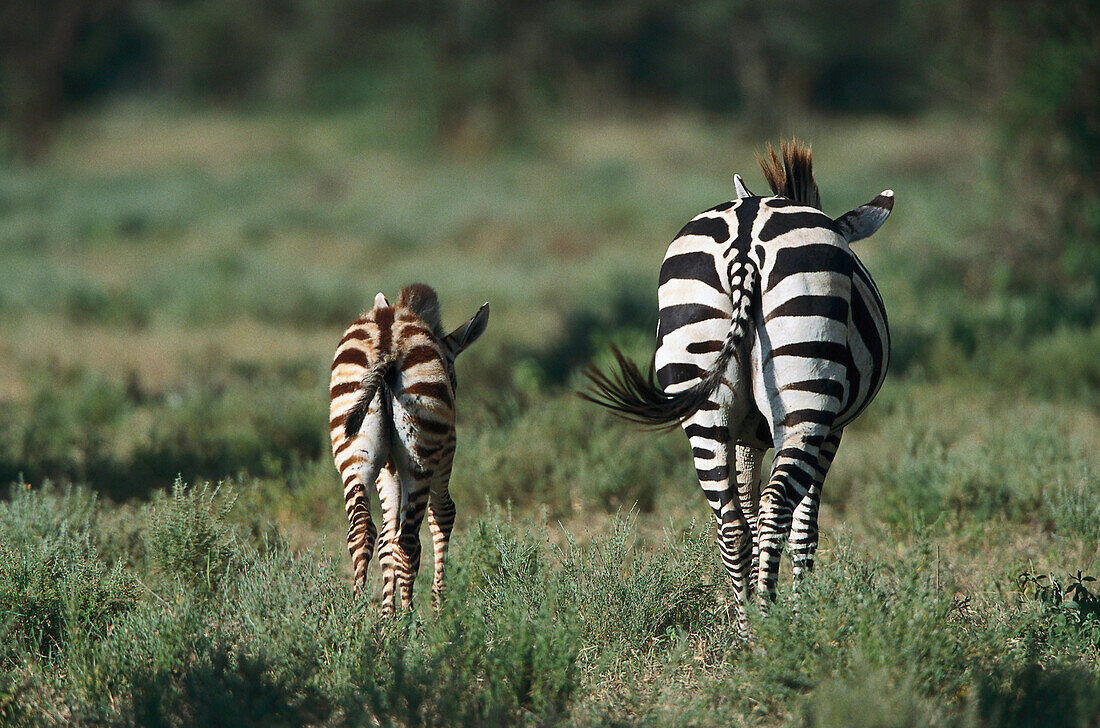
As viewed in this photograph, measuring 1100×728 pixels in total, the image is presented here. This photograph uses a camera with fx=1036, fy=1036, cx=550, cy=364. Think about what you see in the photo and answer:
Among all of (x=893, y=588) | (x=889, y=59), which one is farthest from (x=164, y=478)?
(x=889, y=59)

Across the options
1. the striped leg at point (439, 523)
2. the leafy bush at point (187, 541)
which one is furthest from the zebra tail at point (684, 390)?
the leafy bush at point (187, 541)

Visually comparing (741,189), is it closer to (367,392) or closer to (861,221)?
(861,221)

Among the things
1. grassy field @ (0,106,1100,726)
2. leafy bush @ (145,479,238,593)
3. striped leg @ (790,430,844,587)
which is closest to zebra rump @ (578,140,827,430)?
striped leg @ (790,430,844,587)

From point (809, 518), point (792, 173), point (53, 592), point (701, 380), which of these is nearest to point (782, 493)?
point (809, 518)

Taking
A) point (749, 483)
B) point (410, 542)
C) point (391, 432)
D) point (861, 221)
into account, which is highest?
point (861, 221)

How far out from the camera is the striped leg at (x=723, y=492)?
4305 mm

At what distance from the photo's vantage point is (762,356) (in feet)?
14.0

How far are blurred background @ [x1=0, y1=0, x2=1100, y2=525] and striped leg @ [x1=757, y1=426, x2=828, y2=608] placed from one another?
2.49 m

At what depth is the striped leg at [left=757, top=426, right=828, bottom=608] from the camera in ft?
13.8

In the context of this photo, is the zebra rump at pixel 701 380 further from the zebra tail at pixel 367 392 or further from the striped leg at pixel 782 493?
the zebra tail at pixel 367 392

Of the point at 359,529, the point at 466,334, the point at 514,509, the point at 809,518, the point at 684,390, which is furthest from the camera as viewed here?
the point at 514,509

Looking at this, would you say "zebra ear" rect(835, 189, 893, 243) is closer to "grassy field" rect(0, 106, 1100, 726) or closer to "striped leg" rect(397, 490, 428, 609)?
"grassy field" rect(0, 106, 1100, 726)

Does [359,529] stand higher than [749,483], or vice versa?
[749,483]

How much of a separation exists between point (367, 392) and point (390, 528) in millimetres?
737
